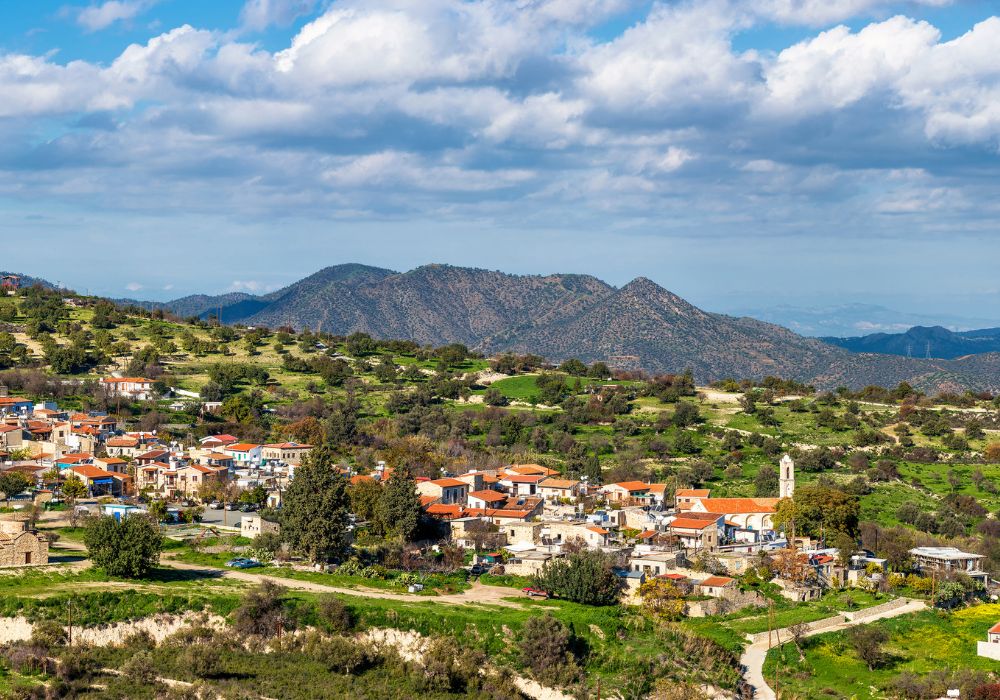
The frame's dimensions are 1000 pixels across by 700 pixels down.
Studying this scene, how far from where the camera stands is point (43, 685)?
3159 centimetres

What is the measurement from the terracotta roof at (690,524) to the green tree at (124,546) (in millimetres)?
22344

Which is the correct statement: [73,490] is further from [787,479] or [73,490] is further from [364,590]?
[787,479]

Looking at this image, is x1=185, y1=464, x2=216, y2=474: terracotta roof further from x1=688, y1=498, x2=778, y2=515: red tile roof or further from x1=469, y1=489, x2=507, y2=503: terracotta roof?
x1=688, y1=498, x2=778, y2=515: red tile roof

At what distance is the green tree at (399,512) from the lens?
161ft

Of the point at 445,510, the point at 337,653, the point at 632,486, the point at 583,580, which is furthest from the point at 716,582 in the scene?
the point at 632,486

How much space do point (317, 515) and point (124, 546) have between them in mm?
8307

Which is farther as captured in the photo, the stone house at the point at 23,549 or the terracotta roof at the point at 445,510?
the terracotta roof at the point at 445,510

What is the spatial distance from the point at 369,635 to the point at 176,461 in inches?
1146

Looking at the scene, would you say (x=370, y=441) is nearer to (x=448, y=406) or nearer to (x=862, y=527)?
(x=448, y=406)

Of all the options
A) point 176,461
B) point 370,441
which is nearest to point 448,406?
point 370,441

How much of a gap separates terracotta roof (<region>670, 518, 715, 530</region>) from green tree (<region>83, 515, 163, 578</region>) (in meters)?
22.3

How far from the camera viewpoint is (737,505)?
58188 mm

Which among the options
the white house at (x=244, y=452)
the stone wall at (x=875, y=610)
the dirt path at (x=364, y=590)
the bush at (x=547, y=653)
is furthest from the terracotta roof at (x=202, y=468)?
the stone wall at (x=875, y=610)

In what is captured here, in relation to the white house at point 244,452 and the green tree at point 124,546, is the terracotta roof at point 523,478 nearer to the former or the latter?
the white house at point 244,452
